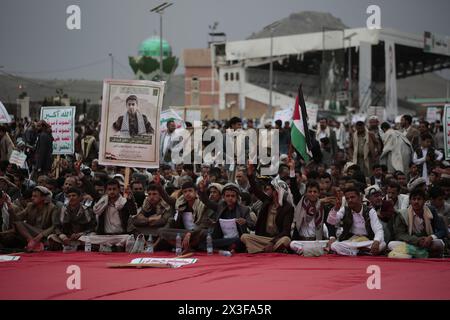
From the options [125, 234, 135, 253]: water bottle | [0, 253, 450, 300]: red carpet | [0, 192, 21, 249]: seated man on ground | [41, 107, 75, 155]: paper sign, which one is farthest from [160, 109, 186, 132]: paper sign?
[0, 253, 450, 300]: red carpet

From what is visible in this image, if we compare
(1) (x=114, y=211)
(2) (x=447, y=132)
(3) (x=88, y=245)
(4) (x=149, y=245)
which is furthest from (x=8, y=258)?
(2) (x=447, y=132)

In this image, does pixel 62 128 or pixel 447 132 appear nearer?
pixel 447 132

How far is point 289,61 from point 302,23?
3148cm

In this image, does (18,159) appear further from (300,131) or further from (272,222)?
(272,222)

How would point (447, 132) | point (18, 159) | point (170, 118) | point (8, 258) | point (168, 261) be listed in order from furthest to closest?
point (170, 118), point (18, 159), point (447, 132), point (8, 258), point (168, 261)

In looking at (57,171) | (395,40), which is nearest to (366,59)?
(395,40)

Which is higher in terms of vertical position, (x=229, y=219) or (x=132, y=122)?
(x=132, y=122)

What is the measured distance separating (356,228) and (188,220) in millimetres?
2159

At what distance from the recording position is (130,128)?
10.4m

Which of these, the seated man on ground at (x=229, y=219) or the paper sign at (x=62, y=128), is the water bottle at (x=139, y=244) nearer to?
the seated man on ground at (x=229, y=219)

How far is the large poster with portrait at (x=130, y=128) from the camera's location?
A: 33.9ft

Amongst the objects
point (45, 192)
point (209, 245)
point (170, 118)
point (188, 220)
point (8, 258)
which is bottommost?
point (8, 258)
